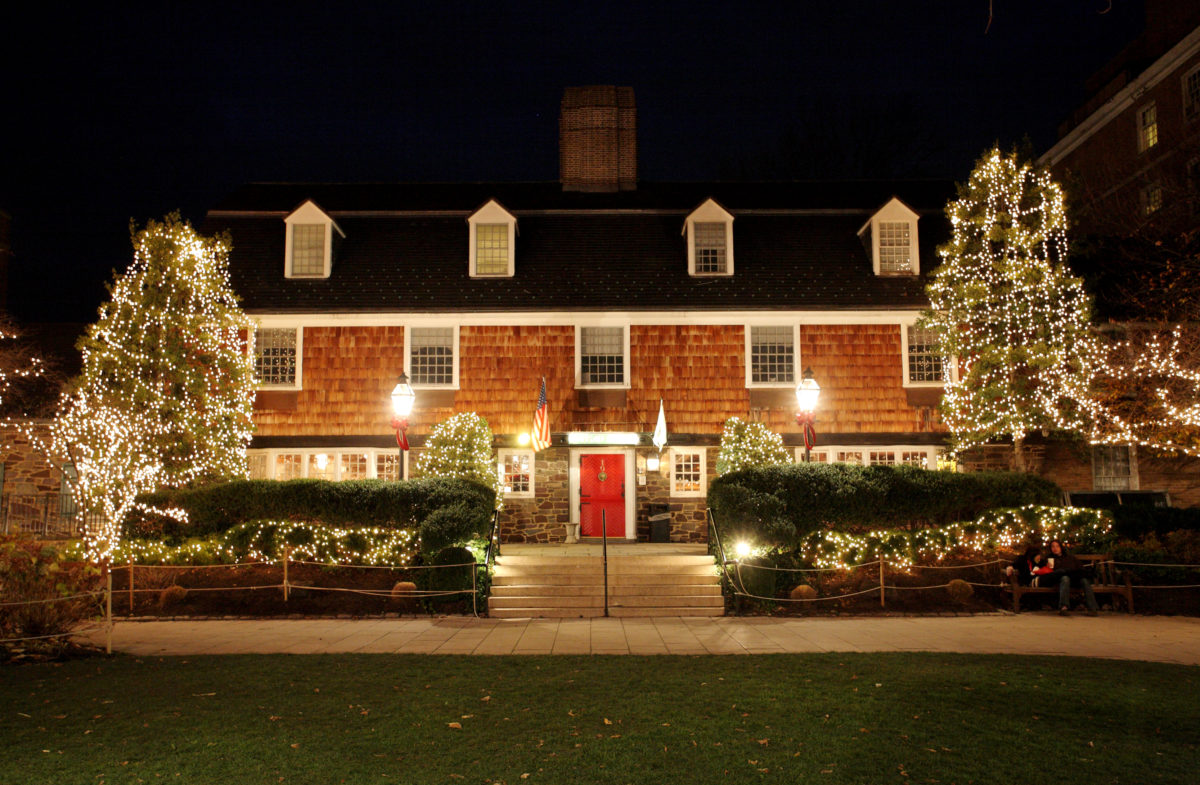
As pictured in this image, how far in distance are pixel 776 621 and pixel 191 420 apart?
1190 centimetres

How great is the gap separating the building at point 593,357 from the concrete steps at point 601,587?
3886 millimetres

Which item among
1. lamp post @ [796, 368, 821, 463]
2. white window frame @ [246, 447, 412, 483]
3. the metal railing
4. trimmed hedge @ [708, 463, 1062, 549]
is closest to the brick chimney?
white window frame @ [246, 447, 412, 483]

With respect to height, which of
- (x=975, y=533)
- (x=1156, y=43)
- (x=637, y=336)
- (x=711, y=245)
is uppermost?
(x=1156, y=43)

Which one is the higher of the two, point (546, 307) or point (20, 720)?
point (546, 307)

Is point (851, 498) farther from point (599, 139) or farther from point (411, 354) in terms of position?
point (599, 139)

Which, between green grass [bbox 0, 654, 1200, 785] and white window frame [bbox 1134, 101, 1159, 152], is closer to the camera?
green grass [bbox 0, 654, 1200, 785]

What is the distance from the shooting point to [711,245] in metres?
21.0

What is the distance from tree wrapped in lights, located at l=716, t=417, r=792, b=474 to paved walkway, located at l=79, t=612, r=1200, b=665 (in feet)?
14.6

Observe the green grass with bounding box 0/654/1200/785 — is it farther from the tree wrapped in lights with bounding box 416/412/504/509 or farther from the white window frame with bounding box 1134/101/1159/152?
the white window frame with bounding box 1134/101/1159/152

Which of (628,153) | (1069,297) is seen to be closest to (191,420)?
(628,153)

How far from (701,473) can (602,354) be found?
3.66 meters

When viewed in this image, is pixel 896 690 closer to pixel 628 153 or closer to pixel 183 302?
pixel 183 302

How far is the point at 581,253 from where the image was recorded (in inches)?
843

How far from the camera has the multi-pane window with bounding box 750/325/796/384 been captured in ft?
66.0
